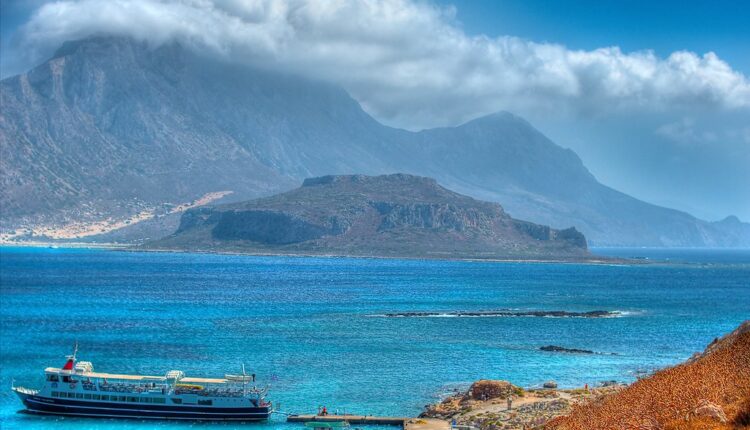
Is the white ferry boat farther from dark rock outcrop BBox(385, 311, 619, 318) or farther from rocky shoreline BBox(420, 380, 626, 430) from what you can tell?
dark rock outcrop BBox(385, 311, 619, 318)

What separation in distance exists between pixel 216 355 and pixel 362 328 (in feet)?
105

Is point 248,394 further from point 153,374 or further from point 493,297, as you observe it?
point 493,297

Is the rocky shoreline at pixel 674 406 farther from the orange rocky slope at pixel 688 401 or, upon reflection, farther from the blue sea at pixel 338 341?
the blue sea at pixel 338 341

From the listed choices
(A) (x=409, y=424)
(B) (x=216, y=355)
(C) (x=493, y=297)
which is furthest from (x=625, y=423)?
(C) (x=493, y=297)

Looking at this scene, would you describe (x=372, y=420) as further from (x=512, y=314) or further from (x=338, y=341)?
(x=512, y=314)

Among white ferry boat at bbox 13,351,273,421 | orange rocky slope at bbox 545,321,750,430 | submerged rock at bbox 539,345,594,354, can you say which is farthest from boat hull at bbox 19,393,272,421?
submerged rock at bbox 539,345,594,354

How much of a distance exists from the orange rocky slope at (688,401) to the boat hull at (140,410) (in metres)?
33.3

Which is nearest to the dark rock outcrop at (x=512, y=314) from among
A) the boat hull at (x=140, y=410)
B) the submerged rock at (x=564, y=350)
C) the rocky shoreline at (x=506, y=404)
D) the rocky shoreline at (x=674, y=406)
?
the submerged rock at (x=564, y=350)

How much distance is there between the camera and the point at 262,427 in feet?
226

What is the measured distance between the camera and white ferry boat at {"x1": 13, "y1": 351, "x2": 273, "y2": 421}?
7138cm

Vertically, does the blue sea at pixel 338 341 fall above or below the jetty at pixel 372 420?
above

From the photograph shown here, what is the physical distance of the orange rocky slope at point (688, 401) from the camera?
1330 inches

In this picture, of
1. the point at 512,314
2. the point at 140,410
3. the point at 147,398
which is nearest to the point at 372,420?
the point at 147,398

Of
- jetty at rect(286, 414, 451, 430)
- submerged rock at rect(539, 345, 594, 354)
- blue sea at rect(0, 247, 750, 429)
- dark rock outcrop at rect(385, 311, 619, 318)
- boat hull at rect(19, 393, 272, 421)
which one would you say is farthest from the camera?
dark rock outcrop at rect(385, 311, 619, 318)
